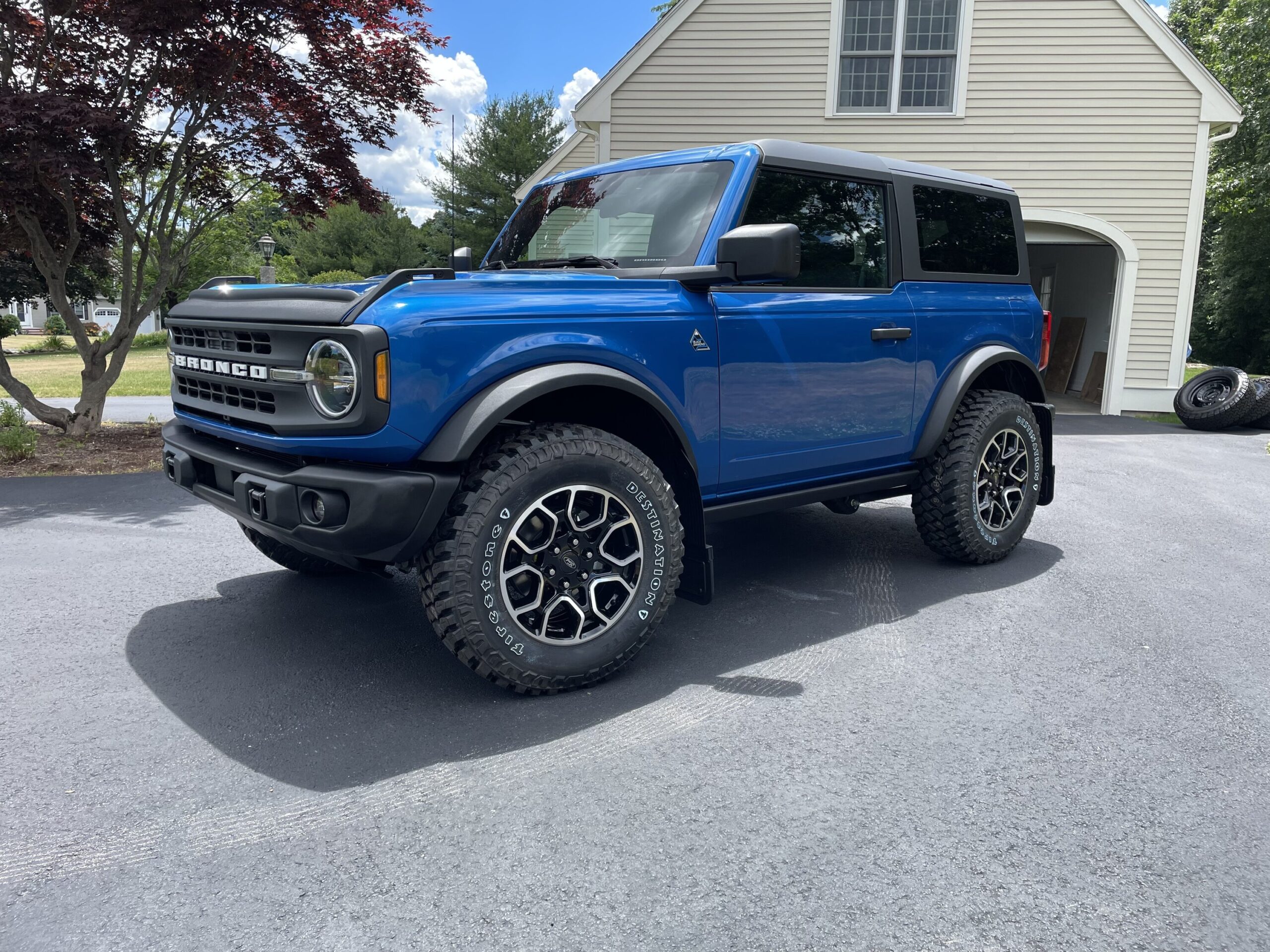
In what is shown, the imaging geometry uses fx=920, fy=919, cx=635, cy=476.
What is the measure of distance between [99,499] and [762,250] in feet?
17.6

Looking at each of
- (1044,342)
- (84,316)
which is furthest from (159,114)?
(84,316)

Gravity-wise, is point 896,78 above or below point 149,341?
above

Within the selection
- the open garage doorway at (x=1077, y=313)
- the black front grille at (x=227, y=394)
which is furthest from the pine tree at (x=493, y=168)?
the black front grille at (x=227, y=394)

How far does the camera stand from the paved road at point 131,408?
1119 cm

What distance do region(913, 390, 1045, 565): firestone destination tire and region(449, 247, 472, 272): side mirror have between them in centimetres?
250

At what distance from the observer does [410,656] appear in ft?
11.7

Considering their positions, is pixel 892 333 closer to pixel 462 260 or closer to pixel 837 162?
pixel 837 162

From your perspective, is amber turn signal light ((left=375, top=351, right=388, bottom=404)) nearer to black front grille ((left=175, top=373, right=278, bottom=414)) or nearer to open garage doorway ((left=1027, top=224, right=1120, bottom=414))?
black front grille ((left=175, top=373, right=278, bottom=414))

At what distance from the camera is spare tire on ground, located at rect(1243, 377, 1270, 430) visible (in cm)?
1143

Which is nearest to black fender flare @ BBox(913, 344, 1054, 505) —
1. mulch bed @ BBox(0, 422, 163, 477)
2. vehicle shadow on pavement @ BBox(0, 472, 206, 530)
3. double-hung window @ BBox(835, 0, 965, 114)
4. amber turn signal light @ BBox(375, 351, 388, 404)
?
amber turn signal light @ BBox(375, 351, 388, 404)

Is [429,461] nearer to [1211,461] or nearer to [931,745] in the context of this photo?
[931,745]

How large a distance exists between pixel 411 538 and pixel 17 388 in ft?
26.3

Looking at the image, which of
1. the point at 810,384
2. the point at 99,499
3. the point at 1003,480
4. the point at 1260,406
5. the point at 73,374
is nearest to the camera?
the point at 810,384

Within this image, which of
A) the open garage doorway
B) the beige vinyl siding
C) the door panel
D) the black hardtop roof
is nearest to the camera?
the door panel
